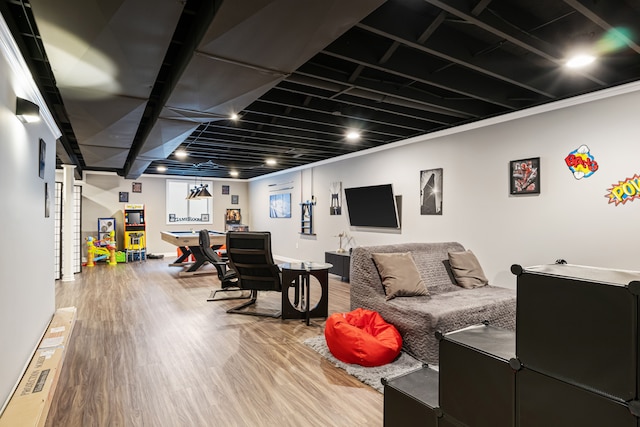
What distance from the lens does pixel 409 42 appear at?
2.58 meters

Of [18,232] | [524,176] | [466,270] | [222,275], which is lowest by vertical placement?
[222,275]

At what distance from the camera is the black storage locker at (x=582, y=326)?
0.92 meters

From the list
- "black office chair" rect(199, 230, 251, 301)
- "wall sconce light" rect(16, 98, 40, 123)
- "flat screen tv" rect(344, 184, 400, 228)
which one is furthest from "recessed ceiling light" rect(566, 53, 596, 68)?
"black office chair" rect(199, 230, 251, 301)

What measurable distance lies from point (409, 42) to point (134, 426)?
3162 mm

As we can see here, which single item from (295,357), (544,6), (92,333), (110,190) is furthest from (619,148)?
(110,190)

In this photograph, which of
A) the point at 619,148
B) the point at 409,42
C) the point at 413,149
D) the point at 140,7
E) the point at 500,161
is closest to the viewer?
the point at 140,7

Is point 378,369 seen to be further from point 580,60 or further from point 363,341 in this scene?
point 580,60

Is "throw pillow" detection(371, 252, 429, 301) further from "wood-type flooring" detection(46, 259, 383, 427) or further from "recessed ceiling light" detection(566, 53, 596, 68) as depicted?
"recessed ceiling light" detection(566, 53, 596, 68)

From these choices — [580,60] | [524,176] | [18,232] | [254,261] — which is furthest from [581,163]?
[18,232]

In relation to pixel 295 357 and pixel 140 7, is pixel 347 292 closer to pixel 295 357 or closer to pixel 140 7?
pixel 295 357

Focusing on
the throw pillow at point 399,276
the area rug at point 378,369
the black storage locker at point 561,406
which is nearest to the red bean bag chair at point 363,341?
the area rug at point 378,369

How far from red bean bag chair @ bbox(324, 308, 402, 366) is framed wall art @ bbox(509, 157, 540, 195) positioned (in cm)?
247

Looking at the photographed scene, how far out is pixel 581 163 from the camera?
3.83 metres

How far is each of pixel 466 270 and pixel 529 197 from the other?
117cm
